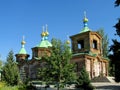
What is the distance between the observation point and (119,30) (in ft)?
75.3

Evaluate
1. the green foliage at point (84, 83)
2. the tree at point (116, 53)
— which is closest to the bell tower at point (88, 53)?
the green foliage at point (84, 83)

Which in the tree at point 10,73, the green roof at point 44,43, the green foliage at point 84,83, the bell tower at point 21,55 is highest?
the green roof at point 44,43

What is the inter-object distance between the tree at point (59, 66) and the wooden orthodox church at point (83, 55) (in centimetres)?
914

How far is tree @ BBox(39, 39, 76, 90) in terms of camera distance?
29.7 metres

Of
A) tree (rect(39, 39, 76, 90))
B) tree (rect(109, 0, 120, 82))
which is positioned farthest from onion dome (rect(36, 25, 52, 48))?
tree (rect(109, 0, 120, 82))

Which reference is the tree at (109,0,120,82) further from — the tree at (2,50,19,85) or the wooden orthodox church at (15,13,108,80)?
the tree at (2,50,19,85)

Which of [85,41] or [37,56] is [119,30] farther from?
[37,56]

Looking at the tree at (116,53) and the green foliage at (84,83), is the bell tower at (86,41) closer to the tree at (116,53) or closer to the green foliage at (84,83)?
the green foliage at (84,83)

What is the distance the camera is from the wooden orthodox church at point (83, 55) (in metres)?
44.9

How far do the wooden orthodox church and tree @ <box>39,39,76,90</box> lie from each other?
914 centimetres

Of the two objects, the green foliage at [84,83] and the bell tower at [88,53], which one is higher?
the bell tower at [88,53]

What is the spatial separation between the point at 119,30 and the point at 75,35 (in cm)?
2651

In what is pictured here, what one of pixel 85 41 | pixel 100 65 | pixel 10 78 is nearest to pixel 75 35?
pixel 85 41

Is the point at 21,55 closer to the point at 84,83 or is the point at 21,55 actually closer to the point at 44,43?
the point at 44,43
